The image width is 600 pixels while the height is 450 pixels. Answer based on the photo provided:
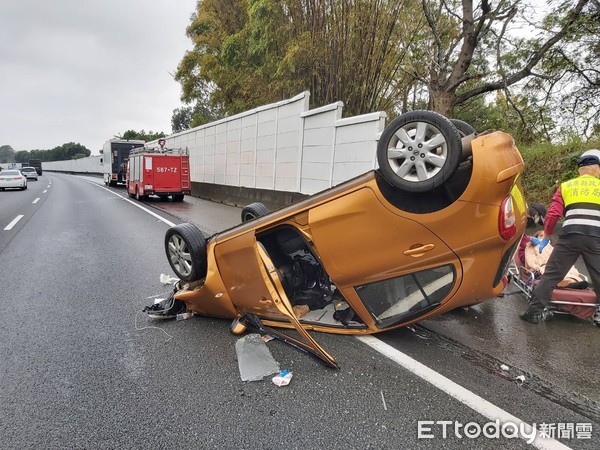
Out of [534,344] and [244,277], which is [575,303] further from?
[244,277]

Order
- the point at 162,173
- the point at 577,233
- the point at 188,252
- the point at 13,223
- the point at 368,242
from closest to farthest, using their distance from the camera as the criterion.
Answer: the point at 368,242 < the point at 577,233 < the point at 188,252 < the point at 13,223 < the point at 162,173

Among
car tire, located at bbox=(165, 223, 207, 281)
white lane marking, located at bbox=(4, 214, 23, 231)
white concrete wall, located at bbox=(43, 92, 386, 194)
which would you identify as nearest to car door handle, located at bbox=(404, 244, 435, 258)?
car tire, located at bbox=(165, 223, 207, 281)

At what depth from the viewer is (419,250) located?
107 inches

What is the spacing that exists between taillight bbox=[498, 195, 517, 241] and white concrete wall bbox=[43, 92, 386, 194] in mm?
5897

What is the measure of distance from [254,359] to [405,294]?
1257 millimetres

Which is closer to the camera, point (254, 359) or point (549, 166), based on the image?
point (254, 359)

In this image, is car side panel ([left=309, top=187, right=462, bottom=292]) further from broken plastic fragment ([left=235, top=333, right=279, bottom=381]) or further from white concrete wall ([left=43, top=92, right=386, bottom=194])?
white concrete wall ([left=43, top=92, right=386, bottom=194])

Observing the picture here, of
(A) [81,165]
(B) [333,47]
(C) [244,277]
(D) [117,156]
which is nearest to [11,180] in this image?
(D) [117,156]

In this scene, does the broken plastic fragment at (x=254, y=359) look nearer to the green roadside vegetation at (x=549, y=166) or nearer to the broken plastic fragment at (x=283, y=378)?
the broken plastic fragment at (x=283, y=378)

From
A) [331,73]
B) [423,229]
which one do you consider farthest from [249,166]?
[423,229]

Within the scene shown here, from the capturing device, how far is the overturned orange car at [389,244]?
250cm

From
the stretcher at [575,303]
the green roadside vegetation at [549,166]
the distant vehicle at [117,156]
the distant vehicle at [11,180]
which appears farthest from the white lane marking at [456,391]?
the distant vehicle at [117,156]

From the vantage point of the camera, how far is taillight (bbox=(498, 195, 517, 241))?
8.29ft

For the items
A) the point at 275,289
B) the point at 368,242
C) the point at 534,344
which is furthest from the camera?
the point at 534,344
